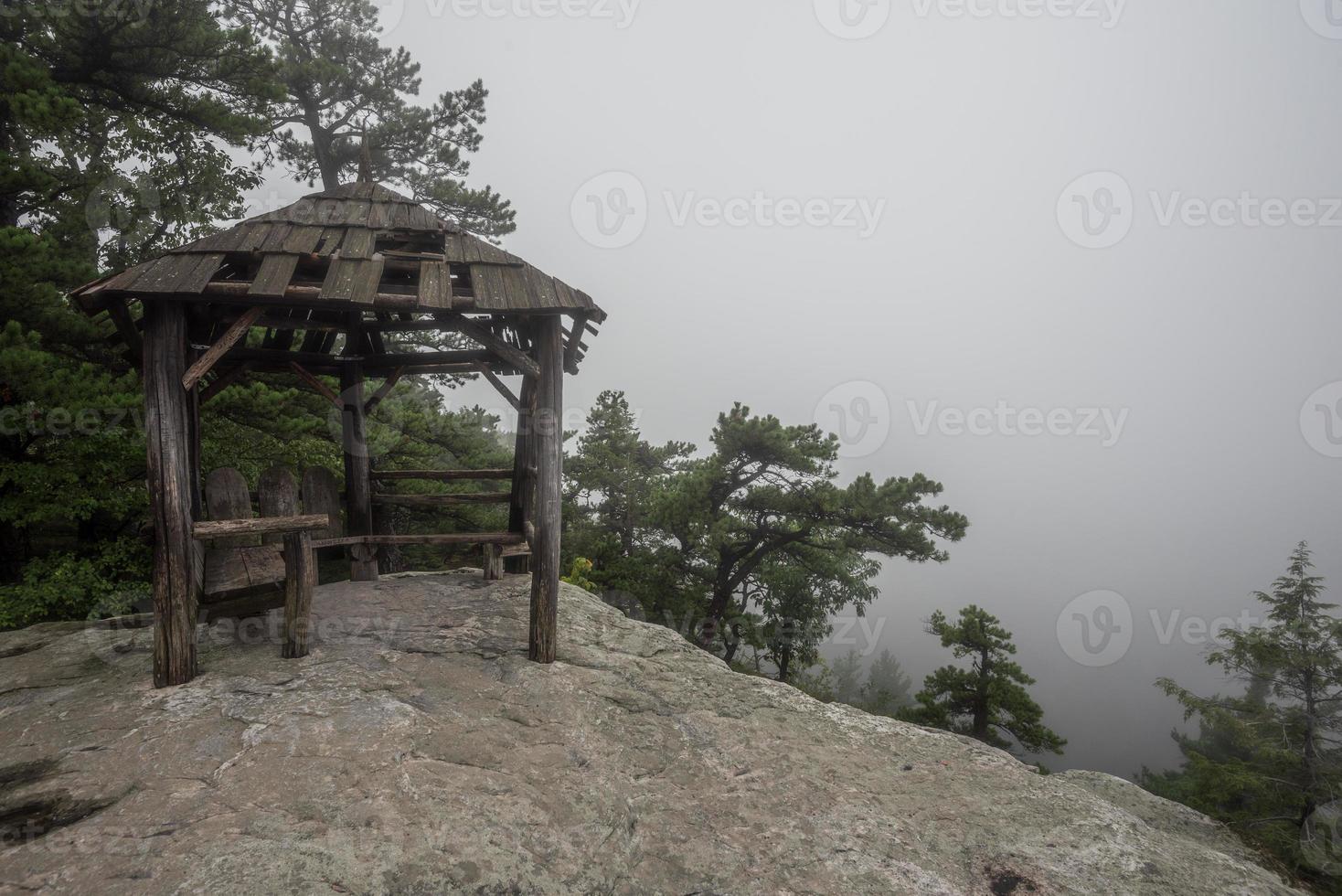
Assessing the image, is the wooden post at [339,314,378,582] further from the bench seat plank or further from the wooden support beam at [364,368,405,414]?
the bench seat plank

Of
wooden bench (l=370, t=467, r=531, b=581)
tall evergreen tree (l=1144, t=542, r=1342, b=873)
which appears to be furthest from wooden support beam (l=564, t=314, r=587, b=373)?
tall evergreen tree (l=1144, t=542, r=1342, b=873)

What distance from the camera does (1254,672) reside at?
15.7 meters

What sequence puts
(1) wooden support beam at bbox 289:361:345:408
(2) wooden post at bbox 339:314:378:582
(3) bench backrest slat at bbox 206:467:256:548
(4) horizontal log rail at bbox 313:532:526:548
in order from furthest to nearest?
(2) wooden post at bbox 339:314:378:582
(4) horizontal log rail at bbox 313:532:526:548
(1) wooden support beam at bbox 289:361:345:408
(3) bench backrest slat at bbox 206:467:256:548

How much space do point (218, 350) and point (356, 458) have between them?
9.91 feet

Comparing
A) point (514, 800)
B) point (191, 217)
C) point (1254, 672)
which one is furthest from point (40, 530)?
point (1254, 672)

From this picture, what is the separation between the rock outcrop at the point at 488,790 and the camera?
10.1 feet

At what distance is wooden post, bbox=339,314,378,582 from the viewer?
7.89 meters

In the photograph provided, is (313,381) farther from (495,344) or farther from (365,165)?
(495,344)

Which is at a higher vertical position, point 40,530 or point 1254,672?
point 40,530

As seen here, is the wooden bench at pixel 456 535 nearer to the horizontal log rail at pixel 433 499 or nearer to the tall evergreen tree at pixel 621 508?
the horizontal log rail at pixel 433 499

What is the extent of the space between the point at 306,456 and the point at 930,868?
11050 mm

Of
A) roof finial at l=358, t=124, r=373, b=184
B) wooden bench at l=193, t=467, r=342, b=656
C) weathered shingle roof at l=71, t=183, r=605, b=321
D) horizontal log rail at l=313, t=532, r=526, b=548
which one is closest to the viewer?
weathered shingle roof at l=71, t=183, r=605, b=321

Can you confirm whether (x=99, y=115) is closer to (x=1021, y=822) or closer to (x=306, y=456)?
(x=306, y=456)

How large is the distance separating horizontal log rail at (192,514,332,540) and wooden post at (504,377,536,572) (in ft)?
9.69
